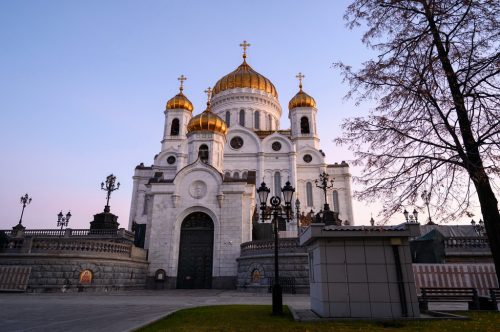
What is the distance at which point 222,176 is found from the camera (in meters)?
24.0

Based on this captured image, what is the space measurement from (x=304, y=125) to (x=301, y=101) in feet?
11.4

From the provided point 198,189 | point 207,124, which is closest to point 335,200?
point 207,124

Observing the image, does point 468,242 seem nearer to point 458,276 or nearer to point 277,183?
point 458,276

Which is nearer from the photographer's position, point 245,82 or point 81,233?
point 81,233

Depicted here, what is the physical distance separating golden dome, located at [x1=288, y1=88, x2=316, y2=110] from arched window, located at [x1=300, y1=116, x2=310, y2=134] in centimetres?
196

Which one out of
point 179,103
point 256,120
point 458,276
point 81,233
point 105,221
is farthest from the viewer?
point 256,120

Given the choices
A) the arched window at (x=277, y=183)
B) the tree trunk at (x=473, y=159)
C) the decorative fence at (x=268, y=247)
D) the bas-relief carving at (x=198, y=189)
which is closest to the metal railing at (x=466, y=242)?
the decorative fence at (x=268, y=247)

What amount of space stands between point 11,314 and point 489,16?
1450 centimetres

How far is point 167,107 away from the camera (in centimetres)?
4569

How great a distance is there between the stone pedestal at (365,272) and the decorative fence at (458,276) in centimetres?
501

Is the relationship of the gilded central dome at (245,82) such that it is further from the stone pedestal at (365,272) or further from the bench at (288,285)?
the stone pedestal at (365,272)

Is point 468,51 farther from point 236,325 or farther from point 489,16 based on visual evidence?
point 236,325

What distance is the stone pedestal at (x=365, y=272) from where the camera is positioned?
7.98 m

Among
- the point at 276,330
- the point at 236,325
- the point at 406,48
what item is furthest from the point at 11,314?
the point at 406,48
